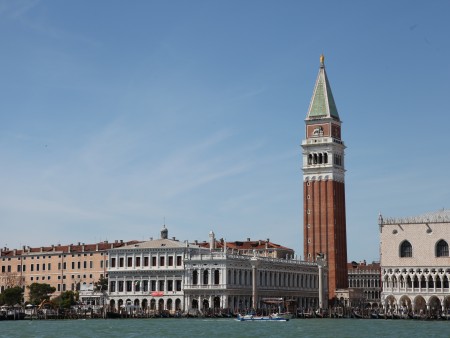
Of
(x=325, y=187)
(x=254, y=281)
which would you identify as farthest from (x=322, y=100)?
(x=254, y=281)

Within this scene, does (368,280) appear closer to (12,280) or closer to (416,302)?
(416,302)

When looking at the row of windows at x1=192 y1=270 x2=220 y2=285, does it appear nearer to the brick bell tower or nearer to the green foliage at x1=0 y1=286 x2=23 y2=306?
the brick bell tower

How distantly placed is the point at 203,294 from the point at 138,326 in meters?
20.4

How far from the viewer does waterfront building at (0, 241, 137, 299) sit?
4055 inches

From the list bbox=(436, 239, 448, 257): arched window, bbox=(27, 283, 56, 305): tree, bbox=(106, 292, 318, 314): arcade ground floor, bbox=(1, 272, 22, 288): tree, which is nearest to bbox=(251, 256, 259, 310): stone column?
bbox=(106, 292, 318, 314): arcade ground floor

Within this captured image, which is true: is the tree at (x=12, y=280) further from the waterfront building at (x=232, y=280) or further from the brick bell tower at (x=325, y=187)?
the brick bell tower at (x=325, y=187)

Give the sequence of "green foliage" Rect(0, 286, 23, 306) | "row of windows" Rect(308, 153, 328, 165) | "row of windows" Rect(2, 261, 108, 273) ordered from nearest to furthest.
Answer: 1. "green foliage" Rect(0, 286, 23, 306)
2. "row of windows" Rect(308, 153, 328, 165)
3. "row of windows" Rect(2, 261, 108, 273)

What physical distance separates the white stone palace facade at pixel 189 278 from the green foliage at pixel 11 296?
1387 centimetres

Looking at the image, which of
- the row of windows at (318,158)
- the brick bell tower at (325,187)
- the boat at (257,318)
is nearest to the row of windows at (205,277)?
the boat at (257,318)

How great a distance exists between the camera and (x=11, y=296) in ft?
321

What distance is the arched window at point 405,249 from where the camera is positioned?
84750mm

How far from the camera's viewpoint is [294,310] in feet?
284

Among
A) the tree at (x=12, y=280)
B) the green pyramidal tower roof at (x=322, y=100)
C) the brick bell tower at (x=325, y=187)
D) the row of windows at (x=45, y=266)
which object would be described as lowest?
the tree at (x=12, y=280)

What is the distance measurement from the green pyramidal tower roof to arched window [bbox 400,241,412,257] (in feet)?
70.8
